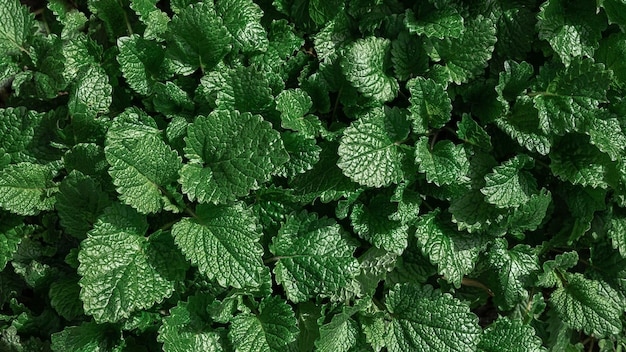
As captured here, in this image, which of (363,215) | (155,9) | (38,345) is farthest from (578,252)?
(38,345)

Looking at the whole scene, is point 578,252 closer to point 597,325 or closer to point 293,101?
point 597,325

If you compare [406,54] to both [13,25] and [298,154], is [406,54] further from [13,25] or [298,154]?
[13,25]

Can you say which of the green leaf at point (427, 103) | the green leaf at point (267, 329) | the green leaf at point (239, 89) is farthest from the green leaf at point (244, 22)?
the green leaf at point (267, 329)

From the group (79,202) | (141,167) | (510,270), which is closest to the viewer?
(141,167)

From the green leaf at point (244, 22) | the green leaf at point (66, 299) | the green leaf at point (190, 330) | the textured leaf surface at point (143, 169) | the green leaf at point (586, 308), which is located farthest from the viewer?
the green leaf at point (586, 308)

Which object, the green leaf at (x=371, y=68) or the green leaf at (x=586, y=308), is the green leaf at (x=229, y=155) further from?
the green leaf at (x=586, y=308)

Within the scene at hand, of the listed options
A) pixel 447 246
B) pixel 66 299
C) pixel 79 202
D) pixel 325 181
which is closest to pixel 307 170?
pixel 325 181

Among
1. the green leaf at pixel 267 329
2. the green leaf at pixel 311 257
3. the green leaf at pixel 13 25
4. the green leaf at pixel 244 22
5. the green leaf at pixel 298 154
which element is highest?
the green leaf at pixel 13 25
